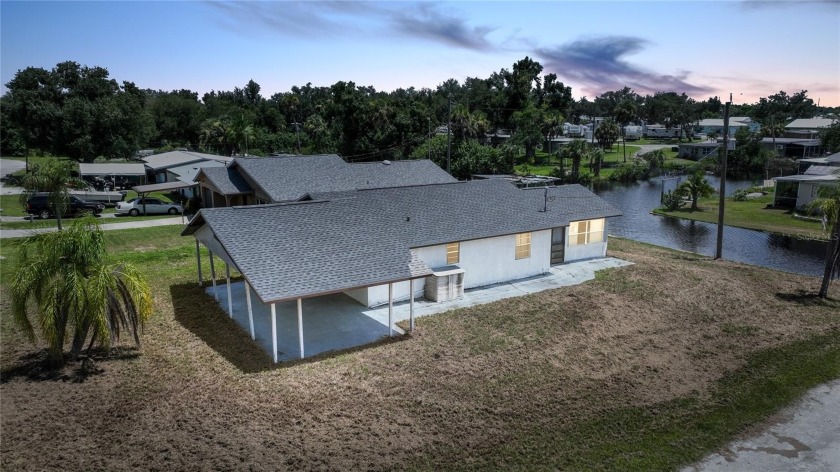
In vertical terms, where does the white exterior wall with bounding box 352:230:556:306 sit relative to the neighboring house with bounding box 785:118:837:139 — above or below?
below

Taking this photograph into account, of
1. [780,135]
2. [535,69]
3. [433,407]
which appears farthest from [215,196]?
[780,135]

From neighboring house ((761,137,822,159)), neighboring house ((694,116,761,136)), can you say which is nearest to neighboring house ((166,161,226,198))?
neighboring house ((761,137,822,159))

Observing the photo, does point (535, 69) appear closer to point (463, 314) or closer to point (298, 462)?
point (463, 314)

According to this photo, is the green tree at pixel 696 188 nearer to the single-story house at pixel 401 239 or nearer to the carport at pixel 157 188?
the single-story house at pixel 401 239

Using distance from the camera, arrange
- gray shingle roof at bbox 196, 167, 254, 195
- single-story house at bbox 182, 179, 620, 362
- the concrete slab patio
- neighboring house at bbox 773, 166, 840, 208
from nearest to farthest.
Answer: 1. single-story house at bbox 182, 179, 620, 362
2. the concrete slab patio
3. gray shingle roof at bbox 196, 167, 254, 195
4. neighboring house at bbox 773, 166, 840, 208

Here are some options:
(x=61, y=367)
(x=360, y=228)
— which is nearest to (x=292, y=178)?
(x=360, y=228)

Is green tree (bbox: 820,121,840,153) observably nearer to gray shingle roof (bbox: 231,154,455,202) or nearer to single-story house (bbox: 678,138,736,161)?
single-story house (bbox: 678,138,736,161)
